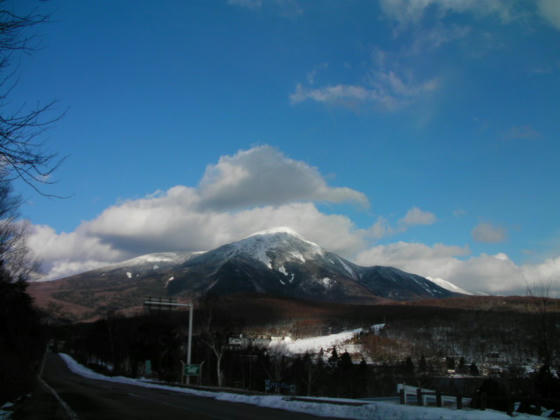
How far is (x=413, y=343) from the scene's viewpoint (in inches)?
7013

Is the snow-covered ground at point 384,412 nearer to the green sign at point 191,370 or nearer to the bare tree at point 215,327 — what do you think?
the green sign at point 191,370

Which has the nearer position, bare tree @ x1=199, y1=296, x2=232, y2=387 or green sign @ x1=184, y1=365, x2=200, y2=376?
green sign @ x1=184, y1=365, x2=200, y2=376

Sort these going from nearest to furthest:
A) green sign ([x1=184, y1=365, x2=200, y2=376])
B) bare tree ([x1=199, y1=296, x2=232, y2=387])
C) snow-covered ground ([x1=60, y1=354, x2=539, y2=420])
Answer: snow-covered ground ([x1=60, y1=354, x2=539, y2=420])
green sign ([x1=184, y1=365, x2=200, y2=376])
bare tree ([x1=199, y1=296, x2=232, y2=387])

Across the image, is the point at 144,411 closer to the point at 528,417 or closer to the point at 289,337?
the point at 528,417

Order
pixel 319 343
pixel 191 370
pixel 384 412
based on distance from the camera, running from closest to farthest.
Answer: pixel 384 412
pixel 191 370
pixel 319 343

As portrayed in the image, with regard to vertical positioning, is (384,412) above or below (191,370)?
above

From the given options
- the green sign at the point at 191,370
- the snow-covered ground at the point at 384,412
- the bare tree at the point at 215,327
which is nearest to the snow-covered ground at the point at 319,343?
the bare tree at the point at 215,327

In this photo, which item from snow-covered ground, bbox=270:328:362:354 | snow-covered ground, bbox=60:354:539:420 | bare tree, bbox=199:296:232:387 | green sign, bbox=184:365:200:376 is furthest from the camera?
snow-covered ground, bbox=270:328:362:354

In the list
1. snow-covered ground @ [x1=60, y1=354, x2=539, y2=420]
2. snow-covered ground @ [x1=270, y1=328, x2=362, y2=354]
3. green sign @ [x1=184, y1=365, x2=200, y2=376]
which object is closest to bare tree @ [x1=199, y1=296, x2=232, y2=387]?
green sign @ [x1=184, y1=365, x2=200, y2=376]

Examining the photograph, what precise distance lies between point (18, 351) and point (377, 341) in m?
148

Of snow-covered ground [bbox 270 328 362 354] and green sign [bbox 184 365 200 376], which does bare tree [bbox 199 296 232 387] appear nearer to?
green sign [bbox 184 365 200 376]

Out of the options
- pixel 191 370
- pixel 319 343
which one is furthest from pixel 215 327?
pixel 319 343

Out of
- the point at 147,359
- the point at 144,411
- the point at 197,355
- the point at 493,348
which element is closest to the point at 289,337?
the point at 493,348

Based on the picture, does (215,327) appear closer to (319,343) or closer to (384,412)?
(384,412)
